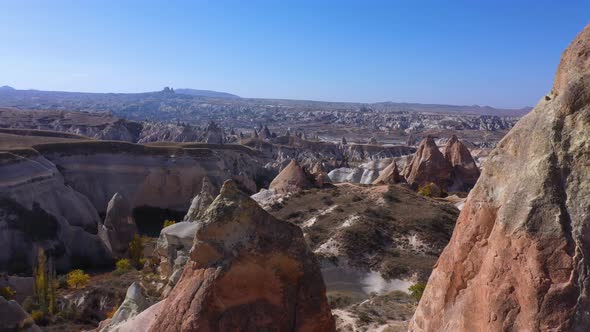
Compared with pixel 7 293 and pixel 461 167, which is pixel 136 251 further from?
pixel 461 167

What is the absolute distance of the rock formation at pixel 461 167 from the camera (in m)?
37.6

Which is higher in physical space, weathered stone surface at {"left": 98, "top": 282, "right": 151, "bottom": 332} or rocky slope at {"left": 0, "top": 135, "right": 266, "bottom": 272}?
weathered stone surface at {"left": 98, "top": 282, "right": 151, "bottom": 332}


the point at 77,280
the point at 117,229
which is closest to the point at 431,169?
the point at 117,229

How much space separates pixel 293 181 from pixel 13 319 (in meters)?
18.5

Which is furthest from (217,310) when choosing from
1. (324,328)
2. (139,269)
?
(139,269)

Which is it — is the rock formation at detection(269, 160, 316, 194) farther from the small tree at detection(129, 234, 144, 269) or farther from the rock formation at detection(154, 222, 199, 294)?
the rock formation at detection(154, 222, 199, 294)

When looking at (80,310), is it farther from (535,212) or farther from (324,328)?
(535,212)

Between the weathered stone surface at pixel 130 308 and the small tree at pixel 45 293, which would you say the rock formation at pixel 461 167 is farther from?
the weathered stone surface at pixel 130 308

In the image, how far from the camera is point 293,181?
29.4 metres

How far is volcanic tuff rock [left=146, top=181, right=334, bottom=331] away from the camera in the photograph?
277 inches

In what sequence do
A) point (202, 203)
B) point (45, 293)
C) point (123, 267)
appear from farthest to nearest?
A: 1. point (123, 267)
2. point (202, 203)
3. point (45, 293)

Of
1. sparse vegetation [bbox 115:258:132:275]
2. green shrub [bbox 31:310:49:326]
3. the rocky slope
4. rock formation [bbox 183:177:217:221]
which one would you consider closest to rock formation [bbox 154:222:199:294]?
rock formation [bbox 183:177:217:221]

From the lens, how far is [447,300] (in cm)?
637

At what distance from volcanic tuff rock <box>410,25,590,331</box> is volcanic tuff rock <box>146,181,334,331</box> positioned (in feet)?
5.95
